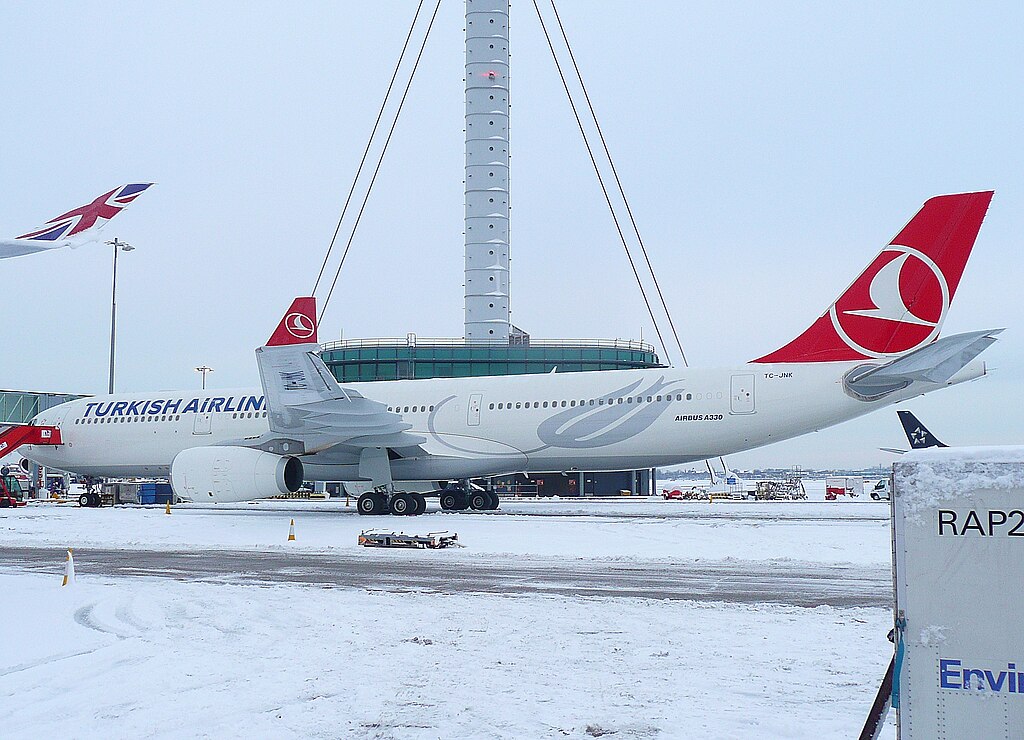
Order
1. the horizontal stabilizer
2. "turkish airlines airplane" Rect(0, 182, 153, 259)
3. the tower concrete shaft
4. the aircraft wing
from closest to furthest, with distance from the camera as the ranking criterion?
1. "turkish airlines airplane" Rect(0, 182, 153, 259)
2. the horizontal stabilizer
3. the aircraft wing
4. the tower concrete shaft

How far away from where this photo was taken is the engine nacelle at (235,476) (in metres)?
22.4

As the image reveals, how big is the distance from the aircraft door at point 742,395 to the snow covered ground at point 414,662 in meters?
9.66

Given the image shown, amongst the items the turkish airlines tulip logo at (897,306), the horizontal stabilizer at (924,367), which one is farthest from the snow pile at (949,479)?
the turkish airlines tulip logo at (897,306)

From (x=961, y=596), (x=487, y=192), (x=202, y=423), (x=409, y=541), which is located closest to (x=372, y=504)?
(x=202, y=423)

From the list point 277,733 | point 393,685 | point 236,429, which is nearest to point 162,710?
point 277,733

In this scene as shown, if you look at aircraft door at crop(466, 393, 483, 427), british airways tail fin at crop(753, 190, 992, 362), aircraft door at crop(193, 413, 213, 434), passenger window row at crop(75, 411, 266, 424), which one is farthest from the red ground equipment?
british airways tail fin at crop(753, 190, 992, 362)

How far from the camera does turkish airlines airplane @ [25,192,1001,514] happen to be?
843 inches

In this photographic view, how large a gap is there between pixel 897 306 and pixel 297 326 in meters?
15.2

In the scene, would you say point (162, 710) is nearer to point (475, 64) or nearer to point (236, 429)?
point (236, 429)

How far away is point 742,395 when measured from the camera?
74.1 ft

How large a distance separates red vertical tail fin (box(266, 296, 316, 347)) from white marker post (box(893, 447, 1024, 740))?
70.7 feet

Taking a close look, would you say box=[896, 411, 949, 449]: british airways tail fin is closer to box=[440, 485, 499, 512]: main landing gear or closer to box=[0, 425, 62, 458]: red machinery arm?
box=[440, 485, 499, 512]: main landing gear

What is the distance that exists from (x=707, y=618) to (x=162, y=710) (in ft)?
17.0

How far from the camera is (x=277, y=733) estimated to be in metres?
5.26
